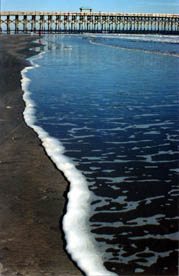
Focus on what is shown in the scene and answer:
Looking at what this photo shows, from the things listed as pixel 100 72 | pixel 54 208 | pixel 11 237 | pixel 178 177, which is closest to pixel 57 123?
Result: pixel 178 177

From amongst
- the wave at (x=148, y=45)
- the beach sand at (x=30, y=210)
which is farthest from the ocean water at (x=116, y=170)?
the wave at (x=148, y=45)

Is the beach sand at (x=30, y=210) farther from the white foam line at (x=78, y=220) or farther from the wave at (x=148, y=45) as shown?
the wave at (x=148, y=45)

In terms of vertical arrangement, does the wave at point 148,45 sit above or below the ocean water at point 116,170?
above

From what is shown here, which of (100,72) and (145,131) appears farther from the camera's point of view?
(100,72)

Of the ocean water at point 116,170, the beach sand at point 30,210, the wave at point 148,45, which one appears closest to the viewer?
the beach sand at point 30,210

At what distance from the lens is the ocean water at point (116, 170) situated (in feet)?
10.4

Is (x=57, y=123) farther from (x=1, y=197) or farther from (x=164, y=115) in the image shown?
(x=1, y=197)

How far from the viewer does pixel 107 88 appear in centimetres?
1152

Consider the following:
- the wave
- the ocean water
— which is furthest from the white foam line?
the wave

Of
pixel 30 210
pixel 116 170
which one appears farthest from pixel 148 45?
pixel 30 210

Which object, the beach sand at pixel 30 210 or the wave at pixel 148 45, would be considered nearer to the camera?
the beach sand at pixel 30 210

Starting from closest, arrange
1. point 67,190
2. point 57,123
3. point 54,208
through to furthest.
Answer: point 54,208 < point 67,190 < point 57,123

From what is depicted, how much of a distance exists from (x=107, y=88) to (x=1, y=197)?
7823mm

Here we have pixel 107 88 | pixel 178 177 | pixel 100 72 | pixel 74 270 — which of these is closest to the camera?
pixel 74 270
